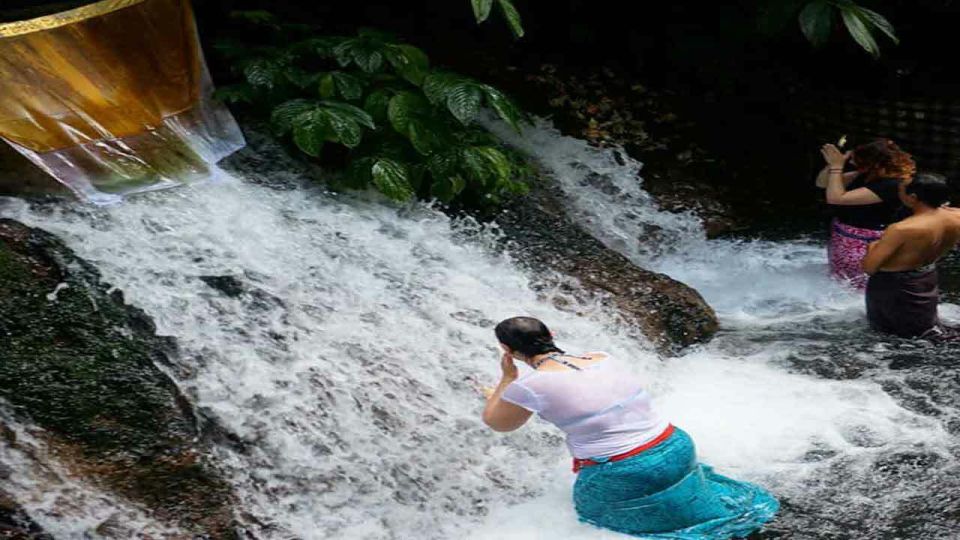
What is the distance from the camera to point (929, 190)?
→ 14.3 ft

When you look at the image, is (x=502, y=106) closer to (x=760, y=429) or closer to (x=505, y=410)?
(x=760, y=429)

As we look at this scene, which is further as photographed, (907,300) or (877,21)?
(877,21)

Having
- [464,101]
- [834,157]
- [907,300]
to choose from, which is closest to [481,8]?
[464,101]

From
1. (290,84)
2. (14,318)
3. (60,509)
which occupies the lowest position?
(60,509)

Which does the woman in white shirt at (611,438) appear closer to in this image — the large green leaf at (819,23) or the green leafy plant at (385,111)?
the green leafy plant at (385,111)

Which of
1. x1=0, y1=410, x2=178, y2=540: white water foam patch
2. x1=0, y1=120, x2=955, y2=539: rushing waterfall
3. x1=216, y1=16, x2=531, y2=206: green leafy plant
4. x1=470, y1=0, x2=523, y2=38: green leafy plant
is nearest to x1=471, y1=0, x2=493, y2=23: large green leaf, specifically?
x1=470, y1=0, x2=523, y2=38: green leafy plant

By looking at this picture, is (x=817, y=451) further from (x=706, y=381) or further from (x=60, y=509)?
(x=60, y=509)

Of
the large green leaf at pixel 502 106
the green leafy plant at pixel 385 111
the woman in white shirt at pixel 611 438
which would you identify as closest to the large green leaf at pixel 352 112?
the green leafy plant at pixel 385 111

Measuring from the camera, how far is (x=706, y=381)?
4.41 m

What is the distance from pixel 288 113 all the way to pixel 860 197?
262cm

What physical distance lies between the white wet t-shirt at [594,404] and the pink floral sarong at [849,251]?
2403mm

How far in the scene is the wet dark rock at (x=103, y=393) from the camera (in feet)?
10.6

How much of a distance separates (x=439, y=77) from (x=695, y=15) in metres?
2.75

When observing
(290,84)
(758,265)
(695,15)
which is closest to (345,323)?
(290,84)
